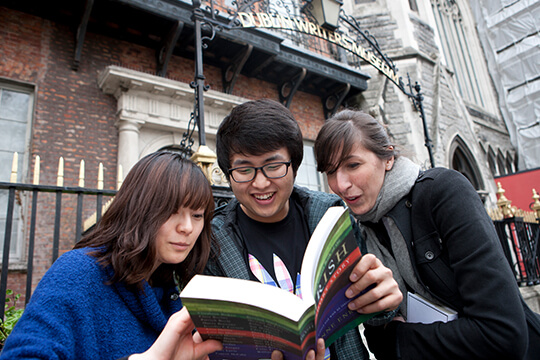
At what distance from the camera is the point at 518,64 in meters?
14.6

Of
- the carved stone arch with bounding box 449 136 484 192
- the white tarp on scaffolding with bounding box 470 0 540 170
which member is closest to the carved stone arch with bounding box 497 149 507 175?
the white tarp on scaffolding with bounding box 470 0 540 170

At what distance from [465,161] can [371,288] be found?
1206 centimetres

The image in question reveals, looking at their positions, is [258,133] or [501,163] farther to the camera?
[501,163]

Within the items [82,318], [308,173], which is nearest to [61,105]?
[308,173]

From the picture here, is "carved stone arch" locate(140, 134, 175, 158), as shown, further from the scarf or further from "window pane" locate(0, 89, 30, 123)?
the scarf

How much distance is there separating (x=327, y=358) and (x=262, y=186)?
0.76m

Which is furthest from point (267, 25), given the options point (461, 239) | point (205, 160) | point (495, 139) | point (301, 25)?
point (495, 139)

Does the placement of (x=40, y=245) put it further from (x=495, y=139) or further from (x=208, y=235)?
(x=495, y=139)

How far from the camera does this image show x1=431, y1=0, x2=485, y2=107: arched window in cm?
1516

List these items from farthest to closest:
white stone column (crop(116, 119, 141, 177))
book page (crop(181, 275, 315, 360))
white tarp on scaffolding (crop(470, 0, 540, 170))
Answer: white tarp on scaffolding (crop(470, 0, 540, 170))
white stone column (crop(116, 119, 141, 177))
book page (crop(181, 275, 315, 360))

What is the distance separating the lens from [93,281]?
3.65 ft

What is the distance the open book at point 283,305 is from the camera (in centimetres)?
79

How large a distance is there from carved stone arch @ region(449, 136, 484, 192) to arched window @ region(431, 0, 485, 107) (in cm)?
496

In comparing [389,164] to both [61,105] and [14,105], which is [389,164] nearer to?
[61,105]
